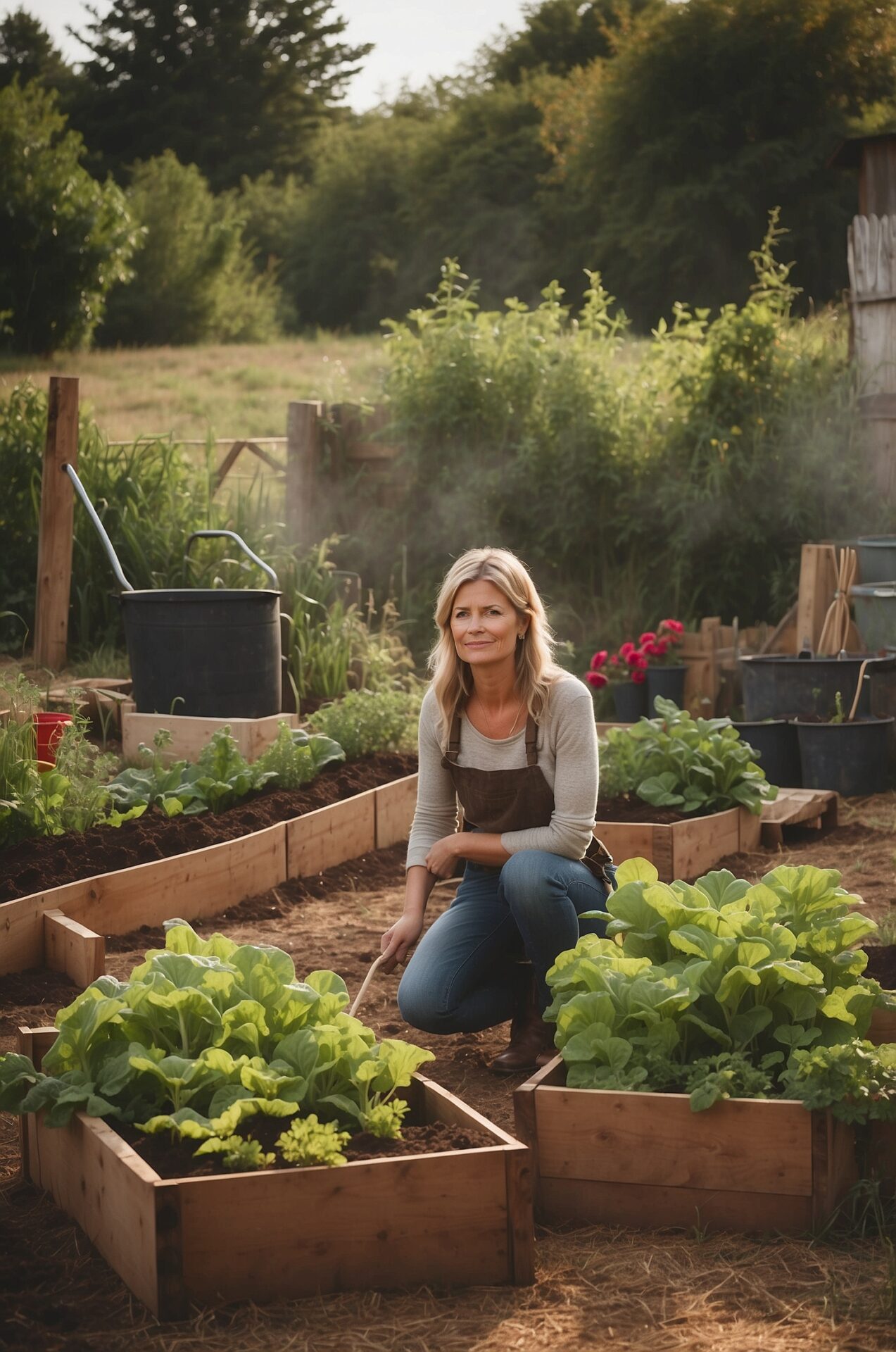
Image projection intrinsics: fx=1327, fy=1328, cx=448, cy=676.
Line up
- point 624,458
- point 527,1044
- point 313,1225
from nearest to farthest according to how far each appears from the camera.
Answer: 1. point 313,1225
2. point 527,1044
3. point 624,458

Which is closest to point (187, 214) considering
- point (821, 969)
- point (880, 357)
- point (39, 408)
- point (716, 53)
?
point (716, 53)

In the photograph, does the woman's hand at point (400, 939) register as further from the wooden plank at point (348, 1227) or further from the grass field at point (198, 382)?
the grass field at point (198, 382)

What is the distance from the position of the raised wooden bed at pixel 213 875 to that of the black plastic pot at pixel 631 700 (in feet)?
7.95

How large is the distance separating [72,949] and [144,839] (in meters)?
0.76

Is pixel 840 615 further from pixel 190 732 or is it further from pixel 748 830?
pixel 190 732

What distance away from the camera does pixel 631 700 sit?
773 cm

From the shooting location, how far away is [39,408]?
8422mm

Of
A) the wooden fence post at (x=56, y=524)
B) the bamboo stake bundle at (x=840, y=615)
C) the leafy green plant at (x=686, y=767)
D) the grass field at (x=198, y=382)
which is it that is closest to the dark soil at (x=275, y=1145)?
the leafy green plant at (x=686, y=767)

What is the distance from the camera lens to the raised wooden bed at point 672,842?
4777 millimetres

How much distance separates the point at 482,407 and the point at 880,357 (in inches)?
99.2

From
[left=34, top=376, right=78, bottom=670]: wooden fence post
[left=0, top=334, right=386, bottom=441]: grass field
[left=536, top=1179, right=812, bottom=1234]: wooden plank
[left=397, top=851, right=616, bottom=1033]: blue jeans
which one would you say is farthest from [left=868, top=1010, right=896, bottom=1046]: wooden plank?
[left=0, top=334, right=386, bottom=441]: grass field

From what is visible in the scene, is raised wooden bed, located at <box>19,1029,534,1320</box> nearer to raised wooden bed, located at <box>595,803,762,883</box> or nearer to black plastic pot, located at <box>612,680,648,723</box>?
raised wooden bed, located at <box>595,803,762,883</box>

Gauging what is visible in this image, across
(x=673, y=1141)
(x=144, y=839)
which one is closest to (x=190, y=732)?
(x=144, y=839)

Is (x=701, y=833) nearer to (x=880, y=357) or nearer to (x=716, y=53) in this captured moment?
(x=880, y=357)
